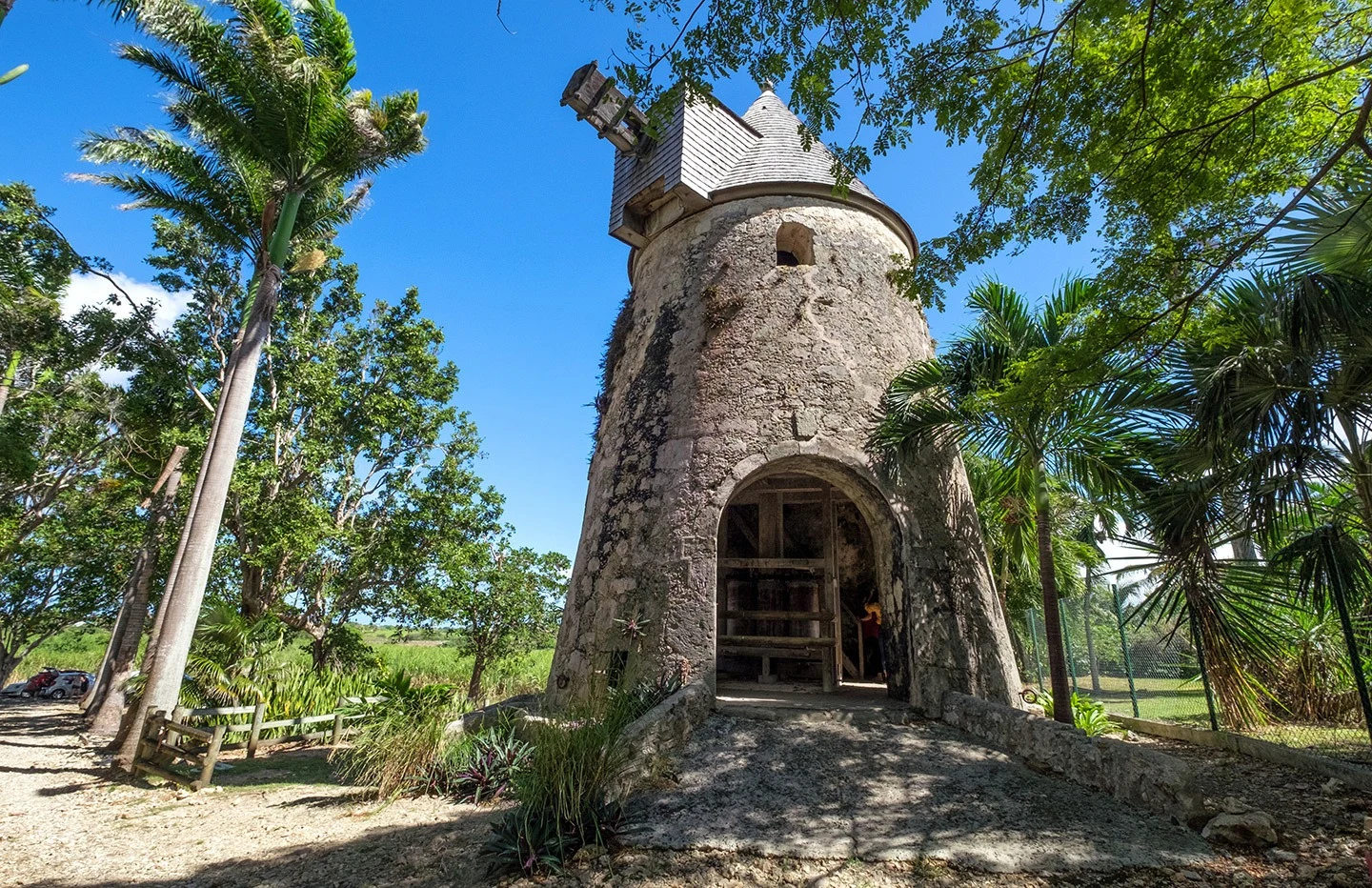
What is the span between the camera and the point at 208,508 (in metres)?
8.34

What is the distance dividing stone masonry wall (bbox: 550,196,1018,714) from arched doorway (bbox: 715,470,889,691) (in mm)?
1194

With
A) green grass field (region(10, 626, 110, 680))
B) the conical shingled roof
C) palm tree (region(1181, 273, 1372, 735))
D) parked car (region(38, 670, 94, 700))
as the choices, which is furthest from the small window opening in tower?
green grass field (region(10, 626, 110, 680))

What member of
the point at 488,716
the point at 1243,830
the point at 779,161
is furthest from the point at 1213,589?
the point at 779,161

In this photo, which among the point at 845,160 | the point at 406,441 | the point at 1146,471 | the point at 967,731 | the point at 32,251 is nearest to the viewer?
the point at 845,160

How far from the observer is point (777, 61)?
457 cm

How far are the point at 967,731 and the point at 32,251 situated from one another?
18465 mm

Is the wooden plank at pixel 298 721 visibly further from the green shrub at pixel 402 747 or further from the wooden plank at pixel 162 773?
the green shrub at pixel 402 747

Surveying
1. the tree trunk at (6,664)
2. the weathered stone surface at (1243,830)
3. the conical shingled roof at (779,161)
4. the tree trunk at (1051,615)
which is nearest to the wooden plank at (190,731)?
the tree trunk at (1051,615)

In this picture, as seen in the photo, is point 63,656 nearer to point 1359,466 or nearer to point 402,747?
point 402,747

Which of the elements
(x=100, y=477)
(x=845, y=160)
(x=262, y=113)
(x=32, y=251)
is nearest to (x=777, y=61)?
(x=845, y=160)

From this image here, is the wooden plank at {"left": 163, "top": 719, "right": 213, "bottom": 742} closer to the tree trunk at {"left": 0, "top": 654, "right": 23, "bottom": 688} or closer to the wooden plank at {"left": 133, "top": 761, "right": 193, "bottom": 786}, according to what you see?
the wooden plank at {"left": 133, "top": 761, "right": 193, "bottom": 786}

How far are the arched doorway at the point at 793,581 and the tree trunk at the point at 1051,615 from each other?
2.24 metres

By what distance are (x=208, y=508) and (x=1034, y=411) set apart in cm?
1019

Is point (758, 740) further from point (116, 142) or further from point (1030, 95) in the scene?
point (116, 142)
